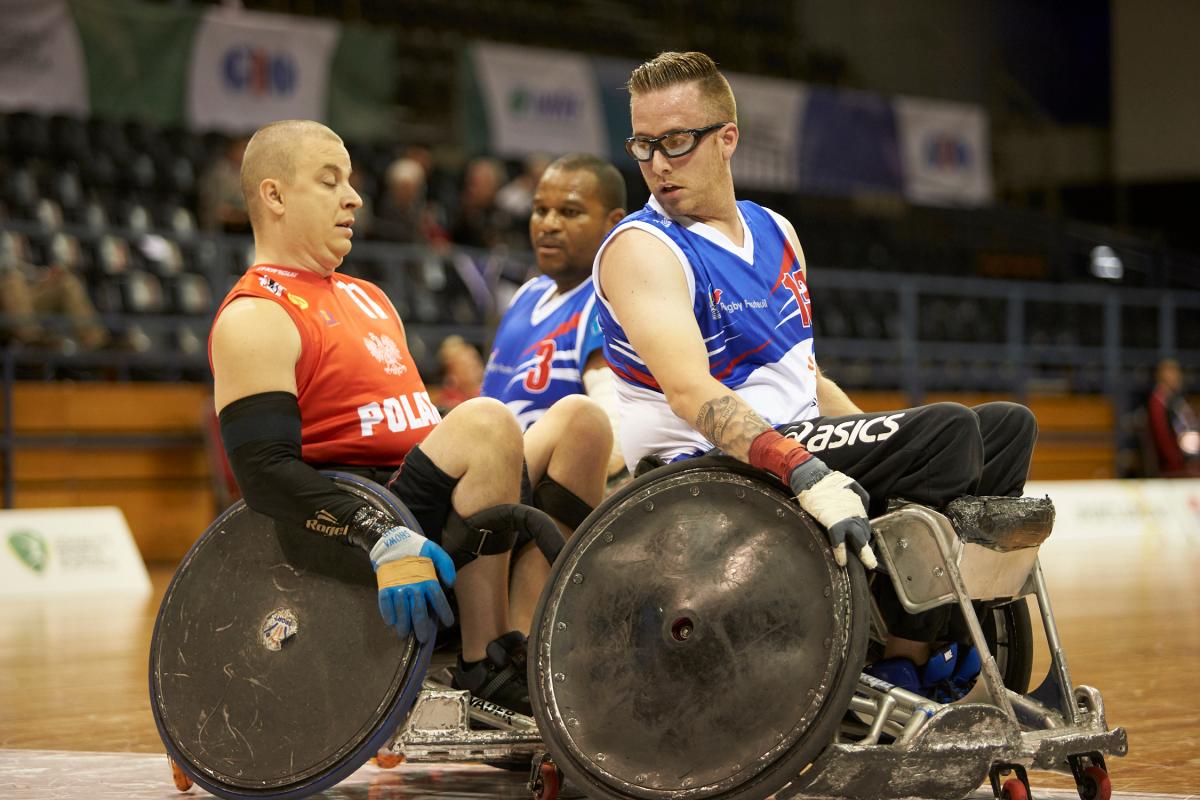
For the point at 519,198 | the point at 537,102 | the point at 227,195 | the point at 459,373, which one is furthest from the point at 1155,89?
the point at 459,373

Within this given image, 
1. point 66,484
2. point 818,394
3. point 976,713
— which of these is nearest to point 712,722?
point 976,713

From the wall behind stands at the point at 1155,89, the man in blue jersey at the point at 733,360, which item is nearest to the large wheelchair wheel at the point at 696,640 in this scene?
the man in blue jersey at the point at 733,360

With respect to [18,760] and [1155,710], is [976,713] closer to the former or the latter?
[1155,710]

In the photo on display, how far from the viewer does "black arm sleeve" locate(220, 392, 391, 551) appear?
10.7 ft

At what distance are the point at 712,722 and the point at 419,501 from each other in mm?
921

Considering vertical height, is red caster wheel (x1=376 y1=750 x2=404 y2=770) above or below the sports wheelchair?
below

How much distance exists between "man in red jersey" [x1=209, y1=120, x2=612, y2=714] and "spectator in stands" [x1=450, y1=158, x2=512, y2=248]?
846 cm

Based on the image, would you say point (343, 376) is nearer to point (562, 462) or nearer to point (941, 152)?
point (562, 462)

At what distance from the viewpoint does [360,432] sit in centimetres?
362

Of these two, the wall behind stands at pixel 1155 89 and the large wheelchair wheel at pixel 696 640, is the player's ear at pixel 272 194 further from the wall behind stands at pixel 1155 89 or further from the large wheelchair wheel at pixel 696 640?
the wall behind stands at pixel 1155 89

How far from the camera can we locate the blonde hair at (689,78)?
3.35 metres

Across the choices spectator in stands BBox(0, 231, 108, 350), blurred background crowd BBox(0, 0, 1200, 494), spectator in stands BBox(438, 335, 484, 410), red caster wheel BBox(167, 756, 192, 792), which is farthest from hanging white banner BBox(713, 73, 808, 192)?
red caster wheel BBox(167, 756, 192, 792)

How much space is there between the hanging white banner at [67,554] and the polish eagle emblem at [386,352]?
5.58m

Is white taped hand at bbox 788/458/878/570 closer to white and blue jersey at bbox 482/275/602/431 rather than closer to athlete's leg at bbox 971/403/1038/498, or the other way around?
athlete's leg at bbox 971/403/1038/498
